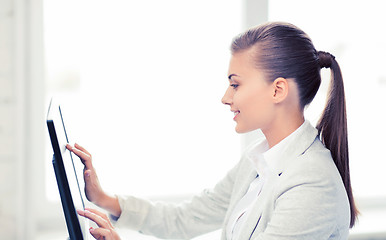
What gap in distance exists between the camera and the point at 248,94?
1280mm

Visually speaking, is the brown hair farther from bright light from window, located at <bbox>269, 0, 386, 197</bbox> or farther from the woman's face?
bright light from window, located at <bbox>269, 0, 386, 197</bbox>

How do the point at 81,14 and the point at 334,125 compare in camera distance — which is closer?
the point at 334,125

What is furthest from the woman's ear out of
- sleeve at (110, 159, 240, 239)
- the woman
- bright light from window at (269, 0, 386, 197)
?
bright light from window at (269, 0, 386, 197)

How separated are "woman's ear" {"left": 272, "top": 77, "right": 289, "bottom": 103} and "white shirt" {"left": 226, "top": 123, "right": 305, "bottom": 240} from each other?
108 mm

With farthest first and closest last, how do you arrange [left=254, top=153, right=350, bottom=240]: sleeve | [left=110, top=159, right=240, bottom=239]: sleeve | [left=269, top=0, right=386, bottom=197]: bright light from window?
[left=269, top=0, right=386, bottom=197]: bright light from window
[left=110, top=159, right=240, bottom=239]: sleeve
[left=254, top=153, right=350, bottom=240]: sleeve

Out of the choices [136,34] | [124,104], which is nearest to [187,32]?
[136,34]

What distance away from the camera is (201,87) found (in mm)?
2178

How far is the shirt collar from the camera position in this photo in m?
1.28

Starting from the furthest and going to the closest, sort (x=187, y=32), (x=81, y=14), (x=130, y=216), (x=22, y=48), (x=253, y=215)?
(x=187, y=32) → (x=81, y=14) → (x=22, y=48) → (x=130, y=216) → (x=253, y=215)

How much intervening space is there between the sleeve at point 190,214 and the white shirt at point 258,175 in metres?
0.14

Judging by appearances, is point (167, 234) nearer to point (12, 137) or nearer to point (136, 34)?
point (12, 137)

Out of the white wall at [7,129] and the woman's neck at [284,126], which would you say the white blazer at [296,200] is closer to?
the woman's neck at [284,126]

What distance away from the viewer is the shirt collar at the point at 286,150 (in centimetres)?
128

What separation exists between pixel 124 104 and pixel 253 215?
1.00 m
